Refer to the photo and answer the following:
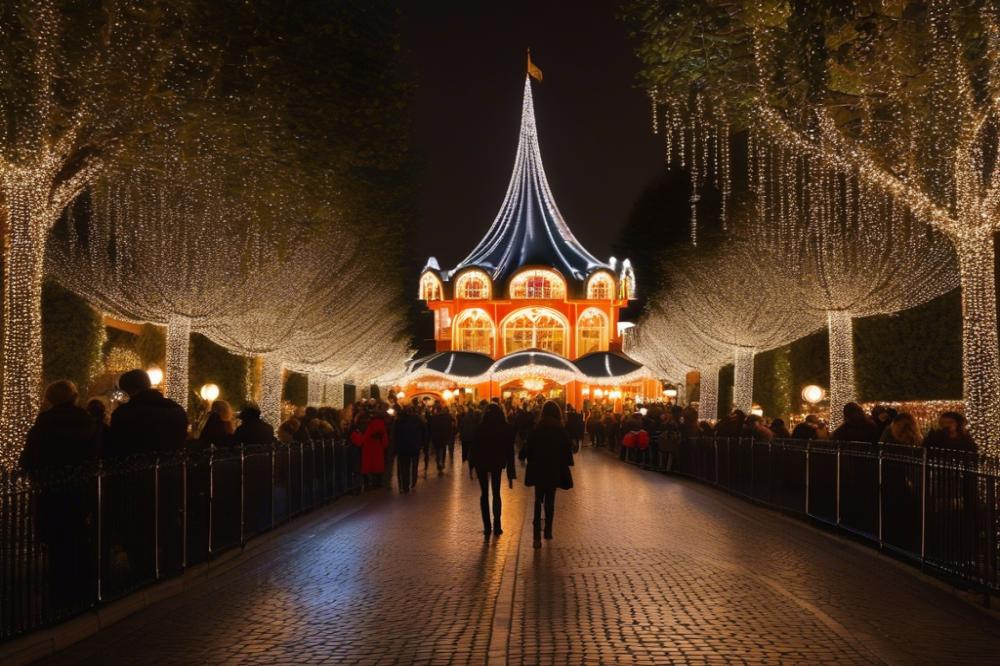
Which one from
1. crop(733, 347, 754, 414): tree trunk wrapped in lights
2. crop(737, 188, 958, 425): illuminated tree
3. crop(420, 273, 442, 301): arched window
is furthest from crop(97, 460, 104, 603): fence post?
crop(420, 273, 442, 301): arched window

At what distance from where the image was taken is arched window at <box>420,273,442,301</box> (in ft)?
277

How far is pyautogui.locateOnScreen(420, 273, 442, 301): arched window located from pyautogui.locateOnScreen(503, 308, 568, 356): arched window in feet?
17.8

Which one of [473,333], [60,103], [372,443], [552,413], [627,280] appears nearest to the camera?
[552,413]

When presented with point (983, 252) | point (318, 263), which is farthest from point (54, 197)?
point (318, 263)

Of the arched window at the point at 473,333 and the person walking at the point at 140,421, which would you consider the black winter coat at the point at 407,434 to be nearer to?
the person walking at the point at 140,421

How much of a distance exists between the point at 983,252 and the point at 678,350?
36.3 m

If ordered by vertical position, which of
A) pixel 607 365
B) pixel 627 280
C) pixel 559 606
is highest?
pixel 627 280

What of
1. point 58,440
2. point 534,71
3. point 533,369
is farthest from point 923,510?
point 534,71

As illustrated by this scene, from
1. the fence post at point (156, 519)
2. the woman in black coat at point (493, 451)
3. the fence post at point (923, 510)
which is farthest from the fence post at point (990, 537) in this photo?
the fence post at point (156, 519)

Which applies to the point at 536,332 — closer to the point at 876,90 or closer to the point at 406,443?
the point at 406,443

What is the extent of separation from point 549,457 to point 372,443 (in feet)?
30.5

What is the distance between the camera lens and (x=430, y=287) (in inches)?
3337

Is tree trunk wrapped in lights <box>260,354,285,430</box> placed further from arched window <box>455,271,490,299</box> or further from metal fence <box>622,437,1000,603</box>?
arched window <box>455,271,490,299</box>

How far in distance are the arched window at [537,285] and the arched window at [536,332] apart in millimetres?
1602
